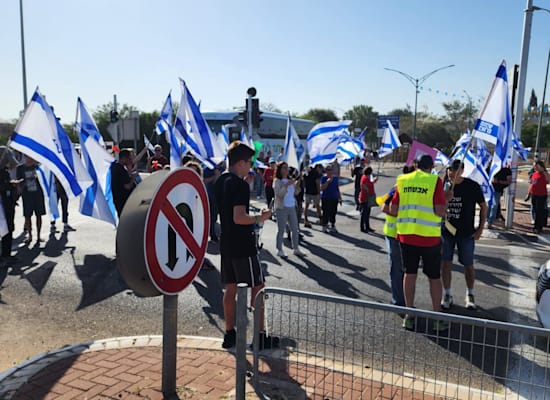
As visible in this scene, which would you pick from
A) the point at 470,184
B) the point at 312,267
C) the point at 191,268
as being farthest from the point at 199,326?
the point at 470,184

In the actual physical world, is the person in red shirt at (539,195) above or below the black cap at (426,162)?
below

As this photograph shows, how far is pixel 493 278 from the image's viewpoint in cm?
729

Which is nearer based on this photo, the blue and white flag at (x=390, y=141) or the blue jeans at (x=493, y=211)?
the blue jeans at (x=493, y=211)

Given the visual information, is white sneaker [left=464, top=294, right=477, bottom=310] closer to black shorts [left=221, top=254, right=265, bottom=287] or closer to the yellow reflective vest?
the yellow reflective vest

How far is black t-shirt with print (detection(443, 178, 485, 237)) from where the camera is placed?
5.60m

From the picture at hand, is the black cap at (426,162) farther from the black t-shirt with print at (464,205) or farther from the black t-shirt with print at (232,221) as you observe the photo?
the black t-shirt with print at (232,221)

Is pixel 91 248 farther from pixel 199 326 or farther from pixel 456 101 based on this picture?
pixel 456 101

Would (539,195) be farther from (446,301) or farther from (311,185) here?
(446,301)

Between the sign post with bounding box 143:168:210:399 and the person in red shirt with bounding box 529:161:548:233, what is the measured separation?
10.2 metres

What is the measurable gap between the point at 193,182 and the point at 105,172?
5196mm

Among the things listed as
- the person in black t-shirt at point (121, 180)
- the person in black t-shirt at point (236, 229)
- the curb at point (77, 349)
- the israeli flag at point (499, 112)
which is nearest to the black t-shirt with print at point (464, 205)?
the israeli flag at point (499, 112)

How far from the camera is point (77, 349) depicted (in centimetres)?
433

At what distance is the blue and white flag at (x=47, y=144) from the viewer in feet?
20.8

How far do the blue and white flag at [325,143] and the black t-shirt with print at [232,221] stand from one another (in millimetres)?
7171
